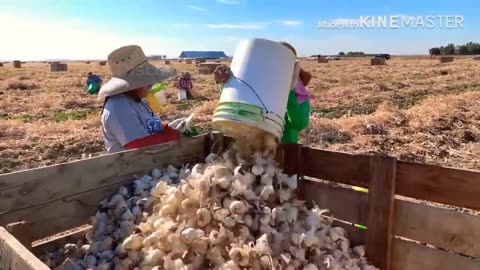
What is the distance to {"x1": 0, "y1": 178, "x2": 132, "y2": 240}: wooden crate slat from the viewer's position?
5.78 feet

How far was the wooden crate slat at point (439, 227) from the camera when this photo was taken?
179cm

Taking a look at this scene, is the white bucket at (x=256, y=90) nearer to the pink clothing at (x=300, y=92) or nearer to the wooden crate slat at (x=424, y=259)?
the pink clothing at (x=300, y=92)

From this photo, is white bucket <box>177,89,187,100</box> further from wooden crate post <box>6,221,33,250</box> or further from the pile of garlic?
wooden crate post <box>6,221,33,250</box>

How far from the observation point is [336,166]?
2230 mm

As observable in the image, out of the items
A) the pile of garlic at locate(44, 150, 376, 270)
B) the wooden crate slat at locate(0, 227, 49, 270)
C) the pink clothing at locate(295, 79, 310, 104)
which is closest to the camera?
the wooden crate slat at locate(0, 227, 49, 270)

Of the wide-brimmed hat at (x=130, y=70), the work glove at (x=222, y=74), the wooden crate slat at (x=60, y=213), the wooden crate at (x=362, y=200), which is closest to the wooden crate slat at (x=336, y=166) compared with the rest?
the wooden crate at (x=362, y=200)

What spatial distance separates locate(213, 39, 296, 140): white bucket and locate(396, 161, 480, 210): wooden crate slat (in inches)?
23.5

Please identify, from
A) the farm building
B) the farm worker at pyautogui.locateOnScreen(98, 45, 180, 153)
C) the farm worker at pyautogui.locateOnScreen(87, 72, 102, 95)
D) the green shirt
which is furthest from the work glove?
the farm building

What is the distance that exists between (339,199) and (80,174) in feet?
3.92

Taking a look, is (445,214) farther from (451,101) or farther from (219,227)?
(451,101)

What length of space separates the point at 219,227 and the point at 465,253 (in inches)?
38.6

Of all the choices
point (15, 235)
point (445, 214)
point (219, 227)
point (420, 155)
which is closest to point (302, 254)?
point (219, 227)

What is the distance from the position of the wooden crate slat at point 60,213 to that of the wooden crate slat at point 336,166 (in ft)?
3.22

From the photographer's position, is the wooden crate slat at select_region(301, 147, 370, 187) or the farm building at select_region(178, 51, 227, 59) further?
the farm building at select_region(178, 51, 227, 59)
